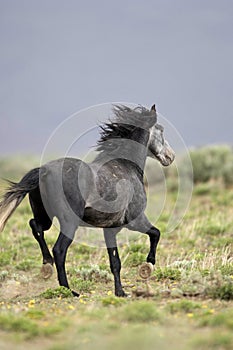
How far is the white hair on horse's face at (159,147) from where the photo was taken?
9.59 metres

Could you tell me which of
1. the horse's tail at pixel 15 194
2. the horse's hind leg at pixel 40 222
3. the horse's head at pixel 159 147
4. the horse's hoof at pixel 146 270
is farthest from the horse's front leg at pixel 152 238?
the horse's tail at pixel 15 194

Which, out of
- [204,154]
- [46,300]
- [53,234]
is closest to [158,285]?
[46,300]

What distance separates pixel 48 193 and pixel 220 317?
124 inches

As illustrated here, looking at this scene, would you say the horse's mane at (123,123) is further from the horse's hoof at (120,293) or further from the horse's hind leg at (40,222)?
the horse's hoof at (120,293)

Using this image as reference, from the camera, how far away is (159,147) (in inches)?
383

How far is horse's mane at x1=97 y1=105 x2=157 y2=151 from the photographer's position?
30.5ft

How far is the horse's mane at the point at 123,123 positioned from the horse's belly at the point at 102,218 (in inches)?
50.7

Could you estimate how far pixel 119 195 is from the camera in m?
8.44

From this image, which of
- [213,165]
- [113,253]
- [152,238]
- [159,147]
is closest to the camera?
[113,253]

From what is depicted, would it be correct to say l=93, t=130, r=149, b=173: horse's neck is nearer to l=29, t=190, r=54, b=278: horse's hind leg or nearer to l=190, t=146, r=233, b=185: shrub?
l=29, t=190, r=54, b=278: horse's hind leg

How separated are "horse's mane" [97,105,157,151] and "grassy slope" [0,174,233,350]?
2.17 meters

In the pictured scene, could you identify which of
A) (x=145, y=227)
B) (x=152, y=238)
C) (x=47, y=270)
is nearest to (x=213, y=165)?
(x=152, y=238)

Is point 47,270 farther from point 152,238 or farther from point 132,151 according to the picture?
point 132,151

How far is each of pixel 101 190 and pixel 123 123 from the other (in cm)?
151
